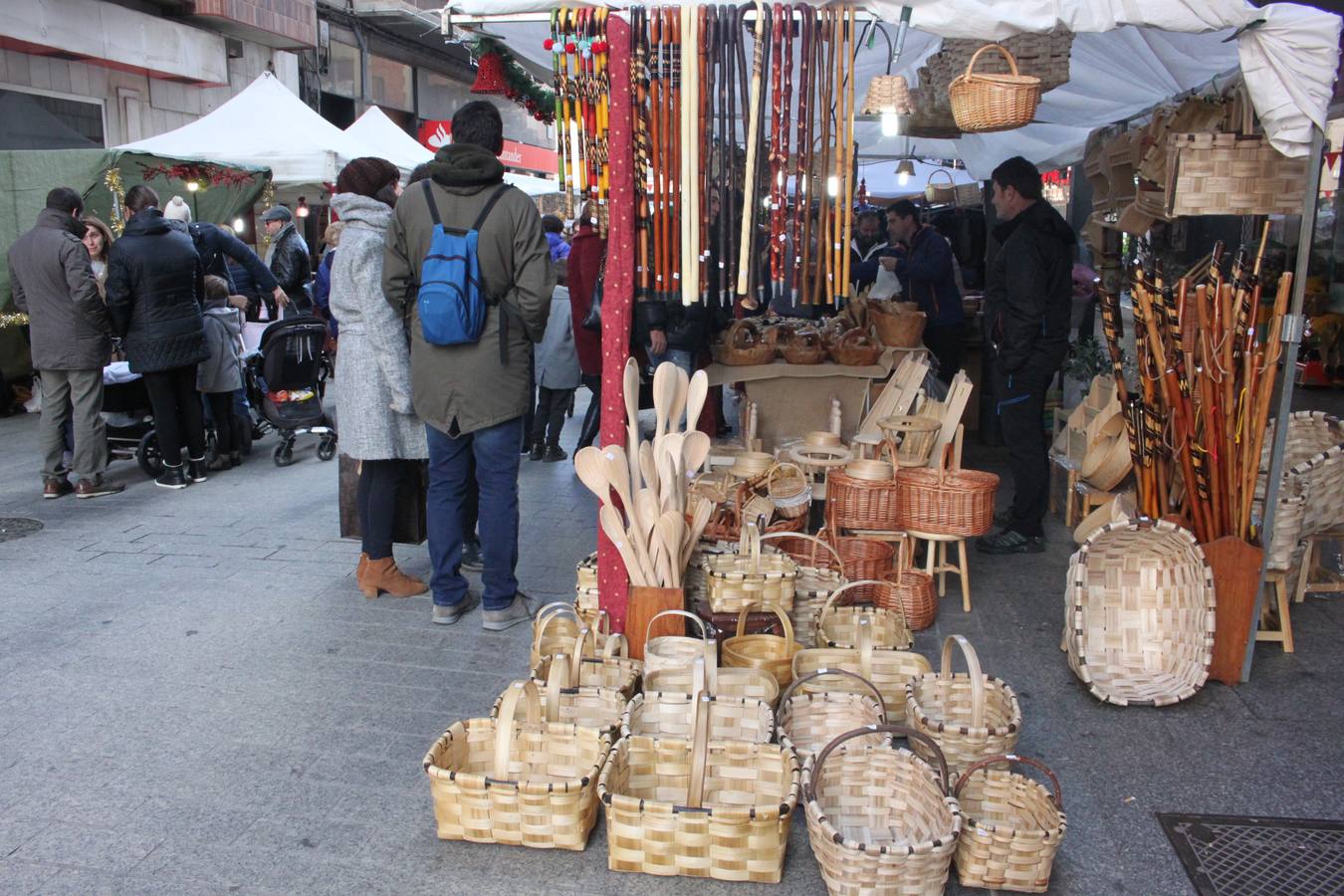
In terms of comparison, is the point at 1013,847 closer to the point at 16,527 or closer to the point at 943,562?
the point at 943,562

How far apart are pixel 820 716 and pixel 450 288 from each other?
193 cm

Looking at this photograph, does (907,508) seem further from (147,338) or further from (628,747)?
(147,338)

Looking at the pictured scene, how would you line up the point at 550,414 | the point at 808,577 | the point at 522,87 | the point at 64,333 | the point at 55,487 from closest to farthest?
the point at 808,577
the point at 522,87
the point at 64,333
the point at 55,487
the point at 550,414

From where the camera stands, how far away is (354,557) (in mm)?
4980

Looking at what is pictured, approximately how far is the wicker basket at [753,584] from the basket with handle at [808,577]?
78mm

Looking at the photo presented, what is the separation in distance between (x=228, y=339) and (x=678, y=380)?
421 cm

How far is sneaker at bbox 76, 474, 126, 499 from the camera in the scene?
6.08m

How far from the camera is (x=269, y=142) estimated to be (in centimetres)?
921

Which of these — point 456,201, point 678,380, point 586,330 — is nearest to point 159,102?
point 586,330

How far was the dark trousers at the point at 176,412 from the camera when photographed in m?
6.19

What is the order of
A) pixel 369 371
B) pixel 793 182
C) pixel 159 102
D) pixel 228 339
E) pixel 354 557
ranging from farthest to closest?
1. pixel 159 102
2. pixel 228 339
3. pixel 354 557
4. pixel 369 371
5. pixel 793 182

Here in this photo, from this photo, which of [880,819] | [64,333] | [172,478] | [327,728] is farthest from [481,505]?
[64,333]

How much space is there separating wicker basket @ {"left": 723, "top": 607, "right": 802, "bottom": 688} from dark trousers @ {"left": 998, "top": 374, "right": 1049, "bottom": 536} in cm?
196

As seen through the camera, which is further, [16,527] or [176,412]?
[176,412]
